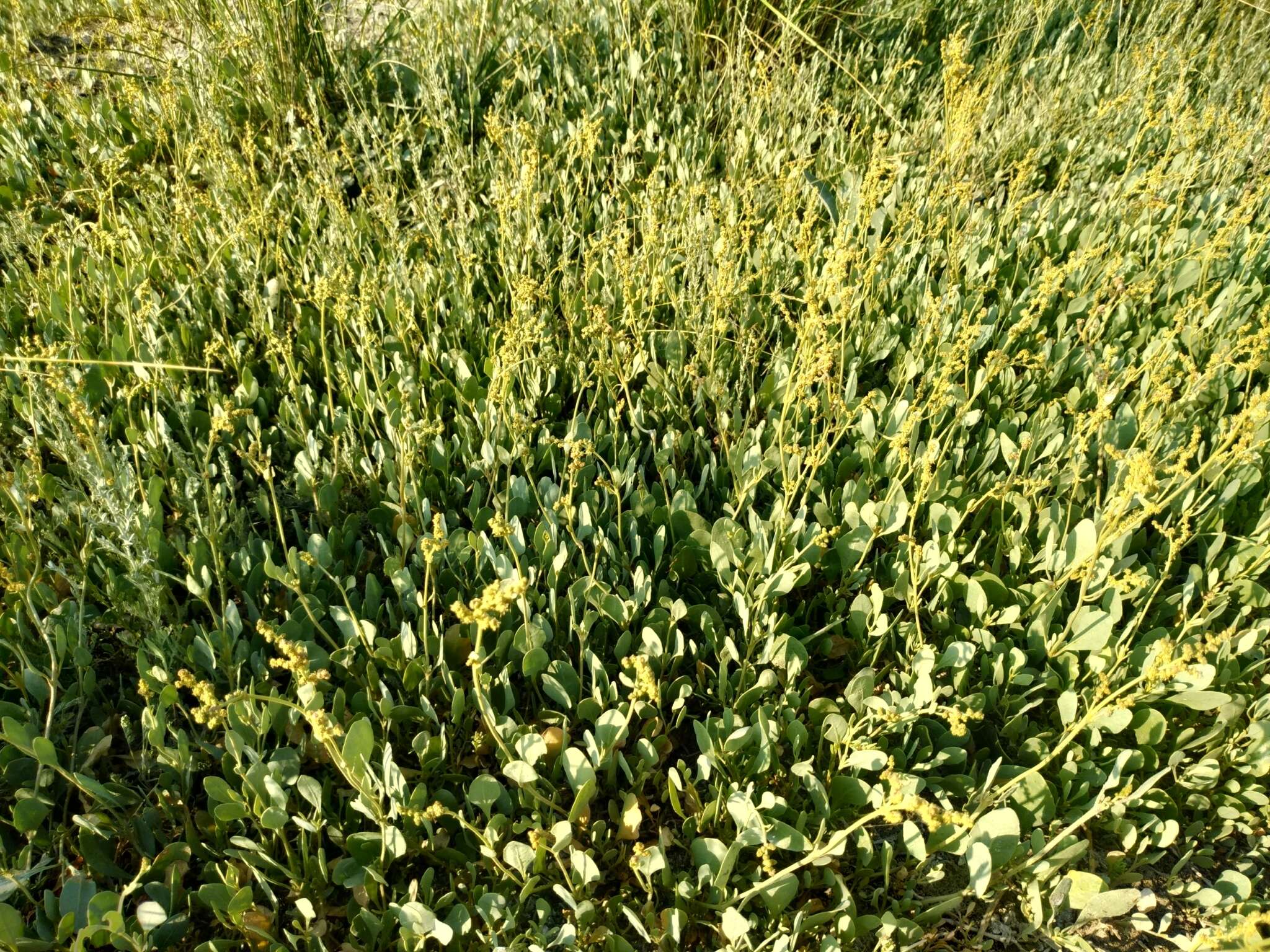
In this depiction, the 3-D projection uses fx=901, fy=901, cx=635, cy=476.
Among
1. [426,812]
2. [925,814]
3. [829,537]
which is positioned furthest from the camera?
[829,537]

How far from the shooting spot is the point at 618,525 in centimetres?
202

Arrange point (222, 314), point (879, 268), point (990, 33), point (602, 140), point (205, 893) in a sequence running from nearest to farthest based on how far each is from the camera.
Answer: point (205, 893), point (222, 314), point (879, 268), point (602, 140), point (990, 33)

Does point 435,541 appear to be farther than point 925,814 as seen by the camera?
Yes

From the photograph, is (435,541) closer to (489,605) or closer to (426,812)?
(489,605)

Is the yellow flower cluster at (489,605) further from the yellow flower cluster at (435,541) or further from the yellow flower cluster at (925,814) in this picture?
the yellow flower cluster at (925,814)

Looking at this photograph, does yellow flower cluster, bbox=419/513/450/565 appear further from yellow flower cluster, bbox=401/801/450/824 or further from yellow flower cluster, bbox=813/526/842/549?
yellow flower cluster, bbox=813/526/842/549

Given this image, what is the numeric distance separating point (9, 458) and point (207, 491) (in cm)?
71

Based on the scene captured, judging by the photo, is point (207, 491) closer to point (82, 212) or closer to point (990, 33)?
point (82, 212)

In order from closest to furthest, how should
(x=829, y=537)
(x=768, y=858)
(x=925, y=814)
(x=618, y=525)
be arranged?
(x=925, y=814)
(x=768, y=858)
(x=618, y=525)
(x=829, y=537)

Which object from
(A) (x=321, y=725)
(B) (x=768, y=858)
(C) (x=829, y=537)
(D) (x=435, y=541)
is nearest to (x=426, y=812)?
(A) (x=321, y=725)

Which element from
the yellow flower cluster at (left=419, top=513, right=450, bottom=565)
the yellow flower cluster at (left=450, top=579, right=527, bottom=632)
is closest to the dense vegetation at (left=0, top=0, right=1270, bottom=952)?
the yellow flower cluster at (left=450, top=579, right=527, bottom=632)

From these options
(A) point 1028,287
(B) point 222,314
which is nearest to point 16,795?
(B) point 222,314

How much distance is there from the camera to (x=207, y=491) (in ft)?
6.25

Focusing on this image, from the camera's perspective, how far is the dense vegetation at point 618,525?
5.45 feet
